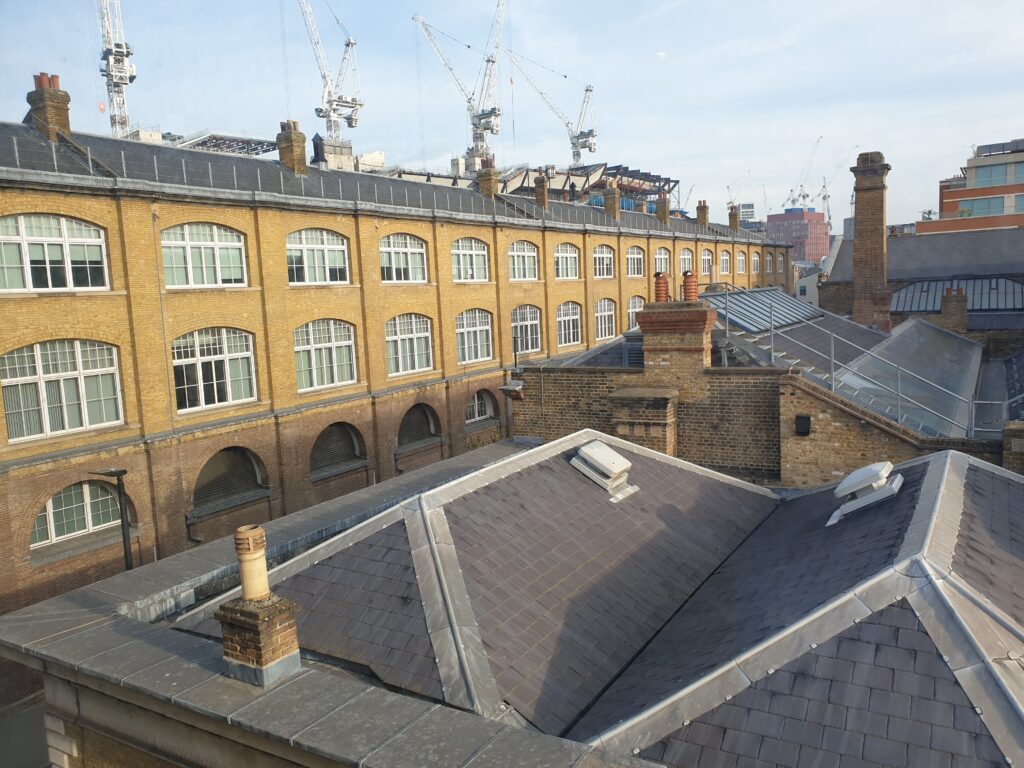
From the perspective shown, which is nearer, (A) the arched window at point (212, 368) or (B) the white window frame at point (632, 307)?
(A) the arched window at point (212, 368)

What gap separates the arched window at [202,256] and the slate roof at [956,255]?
4215 cm

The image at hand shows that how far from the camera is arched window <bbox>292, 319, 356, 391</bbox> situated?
28.7 m

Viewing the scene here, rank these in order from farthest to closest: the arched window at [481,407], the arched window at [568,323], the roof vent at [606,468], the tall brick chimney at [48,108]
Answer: the arched window at [568,323], the arched window at [481,407], the tall brick chimney at [48,108], the roof vent at [606,468]

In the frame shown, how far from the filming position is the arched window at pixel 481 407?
38.5 metres

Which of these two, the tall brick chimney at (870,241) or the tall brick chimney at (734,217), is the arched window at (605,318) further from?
the tall brick chimney at (734,217)

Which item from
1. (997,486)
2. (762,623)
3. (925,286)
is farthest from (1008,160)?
(762,623)

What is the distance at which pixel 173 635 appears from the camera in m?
8.30

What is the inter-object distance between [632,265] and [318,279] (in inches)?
1179

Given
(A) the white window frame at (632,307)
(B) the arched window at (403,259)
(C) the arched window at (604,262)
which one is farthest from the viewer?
(A) the white window frame at (632,307)

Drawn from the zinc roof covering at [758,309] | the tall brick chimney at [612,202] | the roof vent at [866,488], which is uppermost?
the tall brick chimney at [612,202]

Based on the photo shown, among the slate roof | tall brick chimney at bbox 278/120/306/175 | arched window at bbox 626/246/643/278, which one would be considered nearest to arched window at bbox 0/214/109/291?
tall brick chimney at bbox 278/120/306/175

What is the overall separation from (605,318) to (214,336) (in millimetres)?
30430

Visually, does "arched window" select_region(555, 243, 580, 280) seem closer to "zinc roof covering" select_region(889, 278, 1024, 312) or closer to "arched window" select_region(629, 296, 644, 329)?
"arched window" select_region(629, 296, 644, 329)

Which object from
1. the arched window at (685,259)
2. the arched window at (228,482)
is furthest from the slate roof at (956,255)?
the arched window at (228,482)
